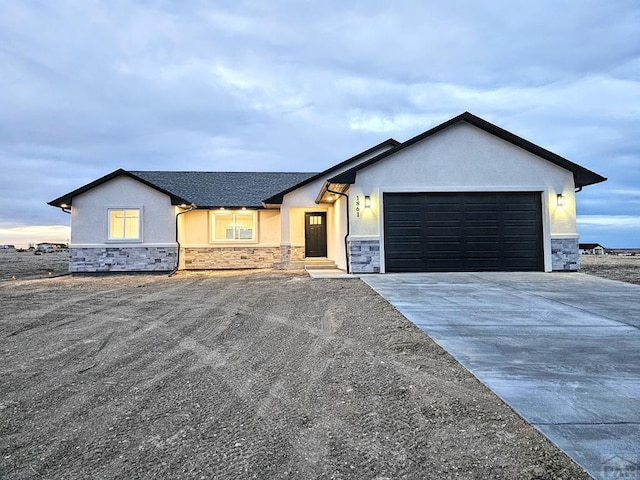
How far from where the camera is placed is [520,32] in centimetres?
1416

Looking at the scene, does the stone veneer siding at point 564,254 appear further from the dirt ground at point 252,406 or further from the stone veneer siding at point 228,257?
the stone veneer siding at point 228,257

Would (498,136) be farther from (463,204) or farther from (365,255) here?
(365,255)

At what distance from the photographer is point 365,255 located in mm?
11352

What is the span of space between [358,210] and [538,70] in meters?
15.3

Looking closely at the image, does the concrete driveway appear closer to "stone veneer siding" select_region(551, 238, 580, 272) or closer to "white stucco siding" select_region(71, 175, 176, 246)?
"stone veneer siding" select_region(551, 238, 580, 272)

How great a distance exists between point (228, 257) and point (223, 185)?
13.6ft

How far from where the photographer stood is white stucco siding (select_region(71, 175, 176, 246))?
45.8ft

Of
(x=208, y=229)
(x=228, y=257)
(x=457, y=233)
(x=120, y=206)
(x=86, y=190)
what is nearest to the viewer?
(x=457, y=233)

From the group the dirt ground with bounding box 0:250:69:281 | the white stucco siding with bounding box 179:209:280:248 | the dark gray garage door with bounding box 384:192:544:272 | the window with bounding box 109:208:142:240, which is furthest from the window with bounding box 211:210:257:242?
the dark gray garage door with bounding box 384:192:544:272

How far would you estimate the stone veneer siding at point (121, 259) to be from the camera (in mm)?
13969

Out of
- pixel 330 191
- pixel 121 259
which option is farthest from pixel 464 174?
pixel 121 259

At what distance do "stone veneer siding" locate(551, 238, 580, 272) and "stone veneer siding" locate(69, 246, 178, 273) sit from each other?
1469 centimetres

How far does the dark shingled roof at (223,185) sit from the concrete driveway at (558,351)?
1043 centimetres

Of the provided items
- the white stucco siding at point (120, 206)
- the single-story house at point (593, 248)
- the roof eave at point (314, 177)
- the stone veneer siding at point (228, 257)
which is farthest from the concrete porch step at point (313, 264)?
the single-story house at point (593, 248)
